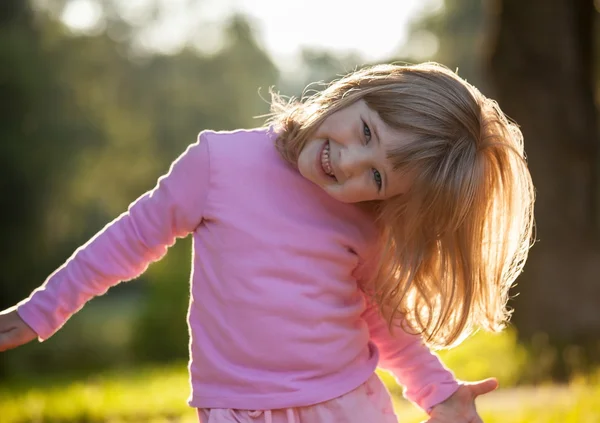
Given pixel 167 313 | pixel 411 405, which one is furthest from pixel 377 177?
pixel 167 313

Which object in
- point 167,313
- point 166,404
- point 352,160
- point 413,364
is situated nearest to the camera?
point 352,160

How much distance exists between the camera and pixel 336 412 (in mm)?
2414

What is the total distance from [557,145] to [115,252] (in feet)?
17.9

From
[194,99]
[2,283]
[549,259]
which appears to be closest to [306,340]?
[549,259]

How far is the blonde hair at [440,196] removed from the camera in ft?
7.57

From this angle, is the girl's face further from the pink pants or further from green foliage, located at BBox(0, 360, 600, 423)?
green foliage, located at BBox(0, 360, 600, 423)

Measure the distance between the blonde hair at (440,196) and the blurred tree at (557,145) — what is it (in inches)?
188

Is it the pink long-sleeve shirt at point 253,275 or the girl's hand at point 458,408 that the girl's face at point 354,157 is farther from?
the girl's hand at point 458,408

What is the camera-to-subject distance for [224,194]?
7.89 ft

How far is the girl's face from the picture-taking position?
7.36 feet

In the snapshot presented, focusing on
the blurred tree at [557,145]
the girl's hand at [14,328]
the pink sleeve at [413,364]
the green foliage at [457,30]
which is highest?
the green foliage at [457,30]

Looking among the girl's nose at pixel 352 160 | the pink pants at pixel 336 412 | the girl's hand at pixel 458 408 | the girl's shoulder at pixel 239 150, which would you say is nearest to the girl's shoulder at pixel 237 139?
the girl's shoulder at pixel 239 150

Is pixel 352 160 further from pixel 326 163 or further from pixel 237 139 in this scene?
pixel 237 139

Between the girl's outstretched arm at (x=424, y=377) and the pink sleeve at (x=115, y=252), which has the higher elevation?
the pink sleeve at (x=115, y=252)
